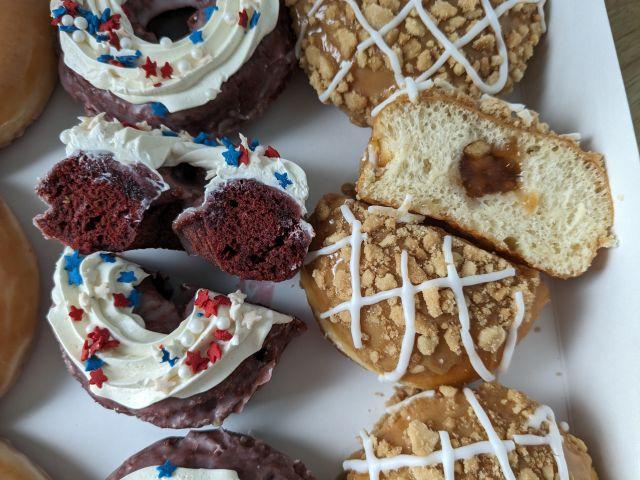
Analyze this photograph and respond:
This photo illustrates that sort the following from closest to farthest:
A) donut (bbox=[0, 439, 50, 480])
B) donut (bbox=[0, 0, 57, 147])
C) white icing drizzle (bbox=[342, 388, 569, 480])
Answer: white icing drizzle (bbox=[342, 388, 569, 480]) → donut (bbox=[0, 439, 50, 480]) → donut (bbox=[0, 0, 57, 147])

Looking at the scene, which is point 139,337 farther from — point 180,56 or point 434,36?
point 434,36

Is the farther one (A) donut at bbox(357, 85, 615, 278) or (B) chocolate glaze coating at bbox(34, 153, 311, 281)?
(A) donut at bbox(357, 85, 615, 278)

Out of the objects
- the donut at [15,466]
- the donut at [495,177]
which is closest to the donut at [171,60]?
the donut at [495,177]

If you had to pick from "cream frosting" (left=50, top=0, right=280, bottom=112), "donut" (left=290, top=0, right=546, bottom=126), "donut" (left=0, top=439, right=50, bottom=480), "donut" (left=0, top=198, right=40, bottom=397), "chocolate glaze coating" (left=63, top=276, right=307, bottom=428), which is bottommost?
"donut" (left=0, top=439, right=50, bottom=480)

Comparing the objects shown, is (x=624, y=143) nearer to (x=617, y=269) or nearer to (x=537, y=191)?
(x=537, y=191)

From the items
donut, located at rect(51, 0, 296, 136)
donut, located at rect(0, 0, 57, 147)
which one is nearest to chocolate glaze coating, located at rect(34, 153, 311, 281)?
donut, located at rect(51, 0, 296, 136)

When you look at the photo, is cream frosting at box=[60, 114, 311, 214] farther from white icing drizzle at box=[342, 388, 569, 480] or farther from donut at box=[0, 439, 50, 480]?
donut at box=[0, 439, 50, 480]

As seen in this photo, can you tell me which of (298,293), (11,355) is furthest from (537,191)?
(11,355)
